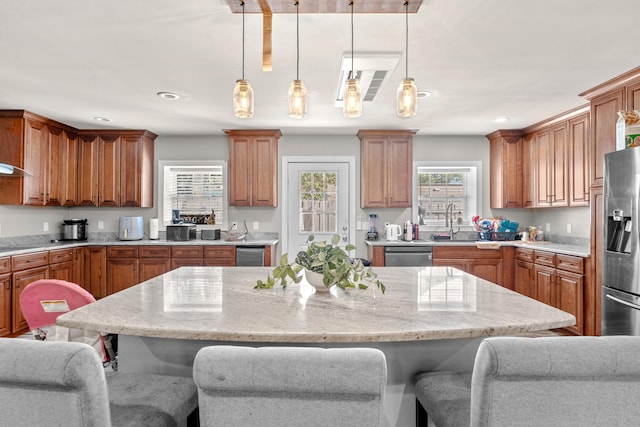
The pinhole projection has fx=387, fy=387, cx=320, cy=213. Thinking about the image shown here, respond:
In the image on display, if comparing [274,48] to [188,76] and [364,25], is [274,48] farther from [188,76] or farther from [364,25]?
[188,76]

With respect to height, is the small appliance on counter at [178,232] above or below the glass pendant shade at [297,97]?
below

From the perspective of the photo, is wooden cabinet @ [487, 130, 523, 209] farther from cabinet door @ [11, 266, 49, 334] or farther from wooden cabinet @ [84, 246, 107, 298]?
cabinet door @ [11, 266, 49, 334]

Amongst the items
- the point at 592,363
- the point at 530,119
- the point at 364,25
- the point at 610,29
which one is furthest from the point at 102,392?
the point at 530,119

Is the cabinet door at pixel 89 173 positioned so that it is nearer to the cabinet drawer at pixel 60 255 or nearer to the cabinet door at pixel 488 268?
the cabinet drawer at pixel 60 255

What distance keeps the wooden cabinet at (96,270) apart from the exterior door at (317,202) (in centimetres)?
233

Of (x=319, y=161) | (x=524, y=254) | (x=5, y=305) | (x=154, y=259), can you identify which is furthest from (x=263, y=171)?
(x=524, y=254)

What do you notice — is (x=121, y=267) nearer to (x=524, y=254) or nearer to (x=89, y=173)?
(x=89, y=173)

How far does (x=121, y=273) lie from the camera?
4895 millimetres

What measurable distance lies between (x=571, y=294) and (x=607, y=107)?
1759mm

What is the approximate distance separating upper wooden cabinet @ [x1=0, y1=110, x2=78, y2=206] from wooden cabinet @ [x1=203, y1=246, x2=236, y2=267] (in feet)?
6.34

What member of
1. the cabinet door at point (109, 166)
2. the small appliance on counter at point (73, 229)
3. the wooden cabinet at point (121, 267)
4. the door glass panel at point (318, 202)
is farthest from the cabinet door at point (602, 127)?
the small appliance on counter at point (73, 229)

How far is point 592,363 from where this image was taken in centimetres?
90

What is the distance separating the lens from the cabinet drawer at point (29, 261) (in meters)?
3.81

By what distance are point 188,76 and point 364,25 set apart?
1.59 metres
